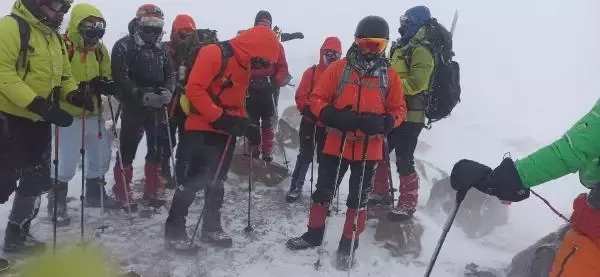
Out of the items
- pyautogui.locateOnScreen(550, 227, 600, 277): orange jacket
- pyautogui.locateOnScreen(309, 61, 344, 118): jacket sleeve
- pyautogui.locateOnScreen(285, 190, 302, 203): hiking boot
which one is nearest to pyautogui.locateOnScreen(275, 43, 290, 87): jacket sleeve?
pyautogui.locateOnScreen(285, 190, 302, 203): hiking boot

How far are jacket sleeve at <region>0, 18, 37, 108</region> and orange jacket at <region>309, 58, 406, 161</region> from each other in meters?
2.99

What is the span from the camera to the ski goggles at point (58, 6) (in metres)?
4.59

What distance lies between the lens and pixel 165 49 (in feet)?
21.6

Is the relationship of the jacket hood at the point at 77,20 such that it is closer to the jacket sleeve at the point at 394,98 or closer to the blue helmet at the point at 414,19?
the jacket sleeve at the point at 394,98

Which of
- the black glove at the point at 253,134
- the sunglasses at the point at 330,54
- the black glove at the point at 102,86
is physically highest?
the sunglasses at the point at 330,54

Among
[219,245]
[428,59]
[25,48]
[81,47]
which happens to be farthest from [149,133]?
[428,59]

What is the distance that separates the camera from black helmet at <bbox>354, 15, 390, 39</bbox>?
5375 mm

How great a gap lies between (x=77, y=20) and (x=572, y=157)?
Answer: 17.9ft

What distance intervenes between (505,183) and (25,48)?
14.4ft

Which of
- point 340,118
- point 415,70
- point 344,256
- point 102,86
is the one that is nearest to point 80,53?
point 102,86

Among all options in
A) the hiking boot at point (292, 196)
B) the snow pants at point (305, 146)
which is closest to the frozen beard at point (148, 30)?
the snow pants at point (305, 146)

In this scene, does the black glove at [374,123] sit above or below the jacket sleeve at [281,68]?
below

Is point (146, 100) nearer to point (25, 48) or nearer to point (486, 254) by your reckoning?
point (25, 48)

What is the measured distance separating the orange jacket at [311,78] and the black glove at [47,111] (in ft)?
12.4
